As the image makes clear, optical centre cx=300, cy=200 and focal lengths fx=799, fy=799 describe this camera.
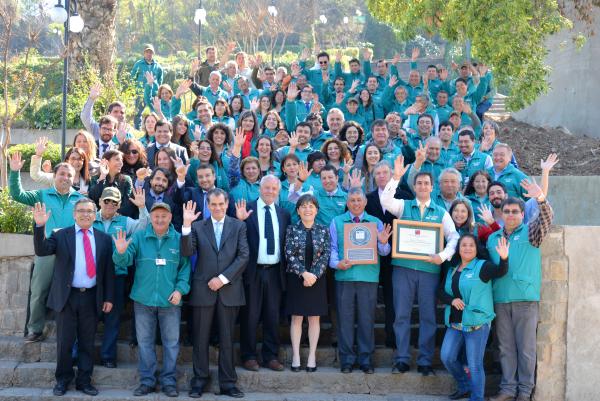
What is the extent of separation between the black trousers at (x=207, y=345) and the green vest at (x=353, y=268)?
130cm

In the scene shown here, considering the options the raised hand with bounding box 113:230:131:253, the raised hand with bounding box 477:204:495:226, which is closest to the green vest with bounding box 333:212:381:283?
the raised hand with bounding box 477:204:495:226

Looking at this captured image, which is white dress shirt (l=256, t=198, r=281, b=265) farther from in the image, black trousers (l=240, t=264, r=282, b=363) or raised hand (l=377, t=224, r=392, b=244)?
raised hand (l=377, t=224, r=392, b=244)

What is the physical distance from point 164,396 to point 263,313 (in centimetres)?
137

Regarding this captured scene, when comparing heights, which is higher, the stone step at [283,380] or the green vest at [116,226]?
the green vest at [116,226]

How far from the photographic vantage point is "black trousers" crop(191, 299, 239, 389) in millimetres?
8133

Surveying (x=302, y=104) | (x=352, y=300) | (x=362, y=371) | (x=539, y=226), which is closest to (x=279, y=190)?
(x=352, y=300)

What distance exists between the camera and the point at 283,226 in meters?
8.64

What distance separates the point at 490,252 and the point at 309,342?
2155 mm

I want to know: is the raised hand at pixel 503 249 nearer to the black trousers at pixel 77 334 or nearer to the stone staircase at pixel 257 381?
the stone staircase at pixel 257 381

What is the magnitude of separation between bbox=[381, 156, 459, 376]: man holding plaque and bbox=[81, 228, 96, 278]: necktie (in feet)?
10.3

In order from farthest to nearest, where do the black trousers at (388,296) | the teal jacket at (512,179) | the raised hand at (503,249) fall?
1. the teal jacket at (512,179)
2. the black trousers at (388,296)
3. the raised hand at (503,249)

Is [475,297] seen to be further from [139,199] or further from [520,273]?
[139,199]

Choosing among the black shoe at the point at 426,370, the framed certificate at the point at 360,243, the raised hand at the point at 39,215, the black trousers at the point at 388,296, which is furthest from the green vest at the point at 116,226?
the black shoe at the point at 426,370

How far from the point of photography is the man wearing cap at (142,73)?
1541 centimetres
